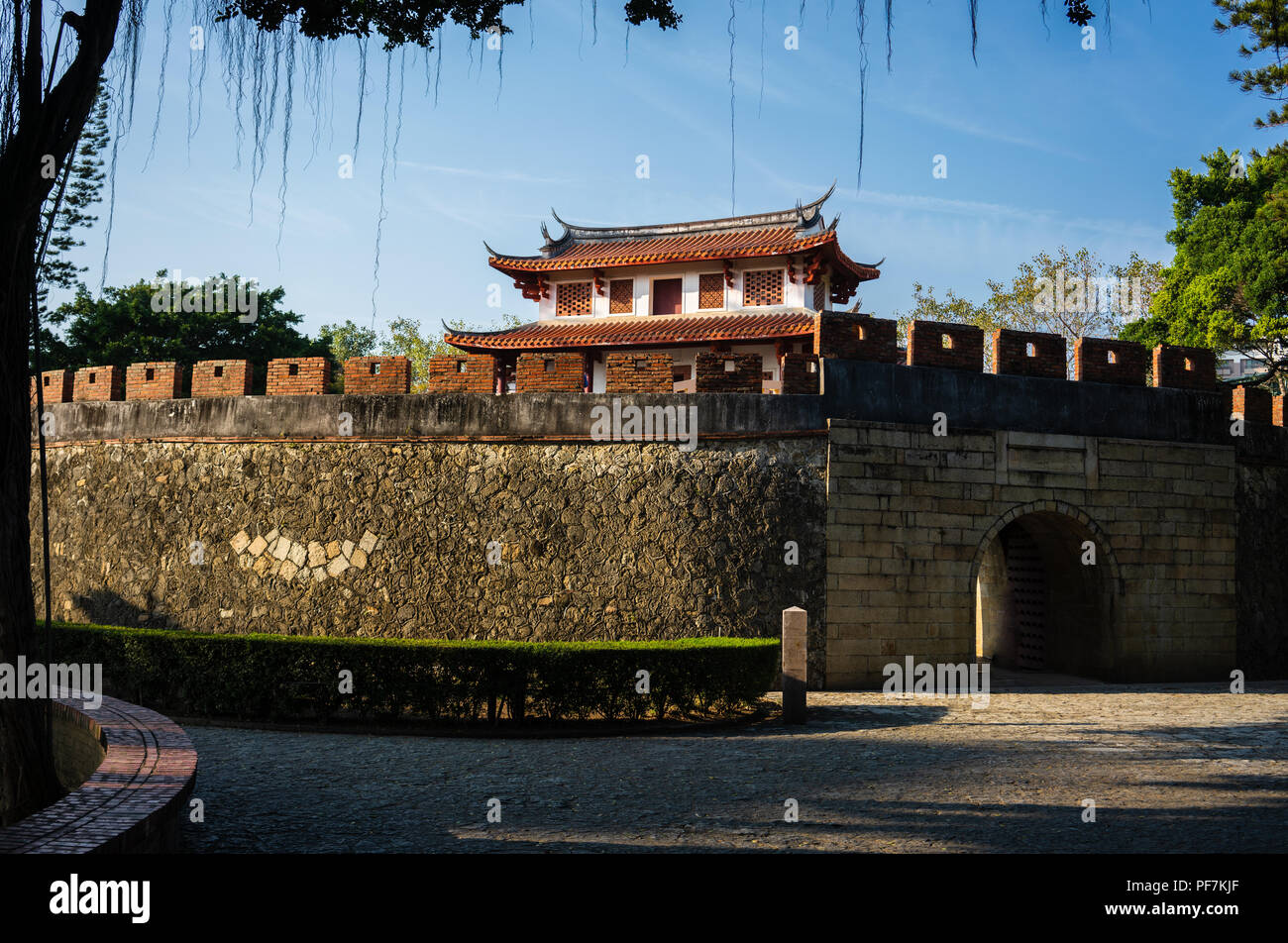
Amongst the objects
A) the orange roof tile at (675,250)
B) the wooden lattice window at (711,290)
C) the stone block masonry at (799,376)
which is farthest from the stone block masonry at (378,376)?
the wooden lattice window at (711,290)

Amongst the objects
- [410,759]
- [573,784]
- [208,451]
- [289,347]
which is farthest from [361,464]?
[289,347]

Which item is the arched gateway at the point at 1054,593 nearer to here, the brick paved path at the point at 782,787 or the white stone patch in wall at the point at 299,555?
the brick paved path at the point at 782,787

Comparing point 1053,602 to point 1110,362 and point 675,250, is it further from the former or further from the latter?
point 675,250

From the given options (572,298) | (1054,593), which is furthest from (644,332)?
(1054,593)

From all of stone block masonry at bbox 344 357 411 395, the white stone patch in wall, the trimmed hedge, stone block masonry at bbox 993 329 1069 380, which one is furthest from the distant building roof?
the trimmed hedge

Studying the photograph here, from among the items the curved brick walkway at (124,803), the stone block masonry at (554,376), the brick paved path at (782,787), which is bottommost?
the brick paved path at (782,787)

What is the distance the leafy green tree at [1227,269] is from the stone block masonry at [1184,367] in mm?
15411

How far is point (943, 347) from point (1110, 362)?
2860mm

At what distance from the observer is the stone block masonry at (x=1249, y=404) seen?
47.4 feet

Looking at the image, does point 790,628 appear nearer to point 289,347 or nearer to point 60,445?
point 60,445

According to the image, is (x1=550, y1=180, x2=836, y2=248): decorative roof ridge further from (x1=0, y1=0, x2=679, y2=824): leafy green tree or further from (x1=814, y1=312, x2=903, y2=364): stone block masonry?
(x1=0, y1=0, x2=679, y2=824): leafy green tree

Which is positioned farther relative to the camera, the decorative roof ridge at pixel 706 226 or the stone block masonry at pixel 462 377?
the decorative roof ridge at pixel 706 226

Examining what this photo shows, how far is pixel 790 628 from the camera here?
31.7 ft

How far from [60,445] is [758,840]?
1528 centimetres
